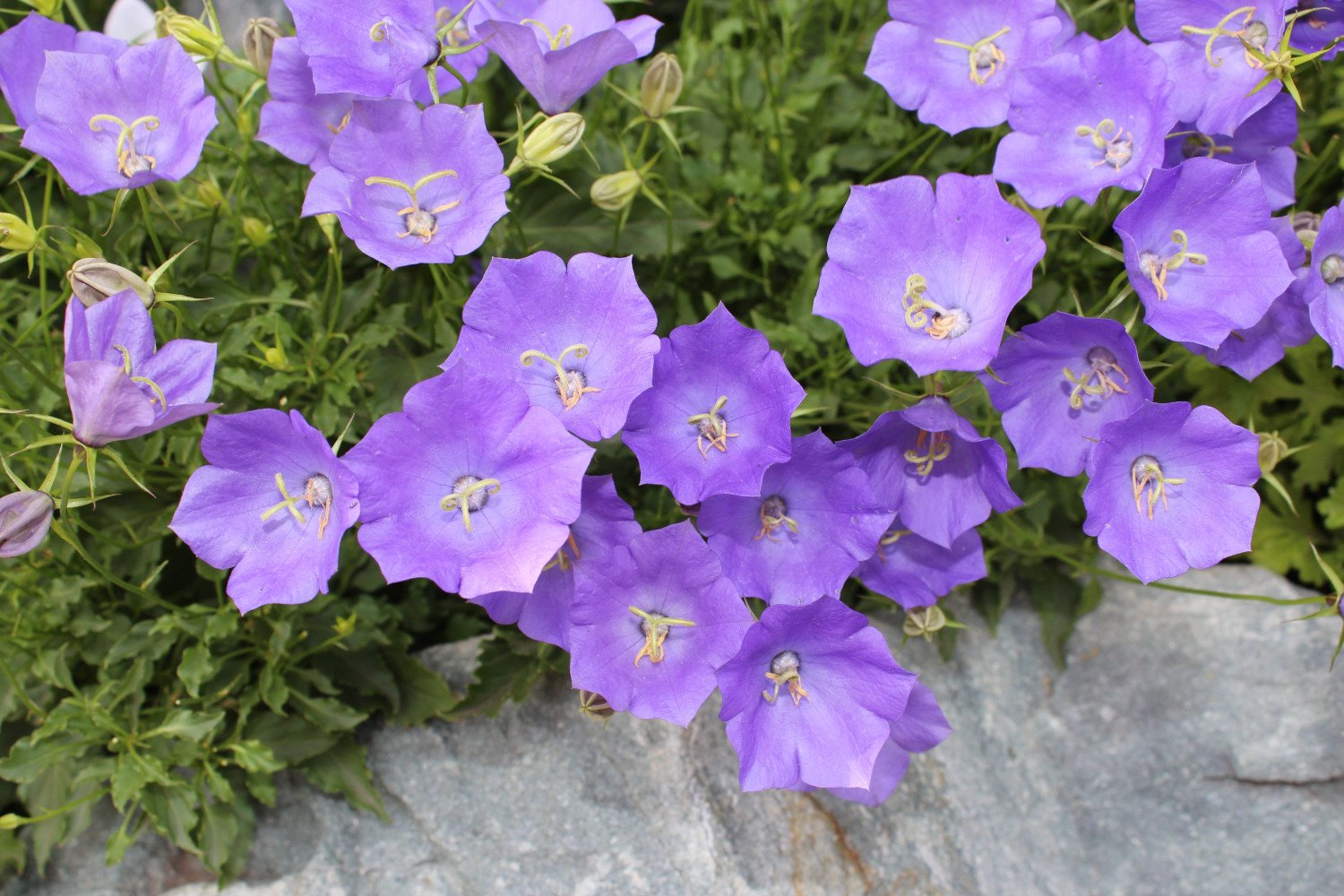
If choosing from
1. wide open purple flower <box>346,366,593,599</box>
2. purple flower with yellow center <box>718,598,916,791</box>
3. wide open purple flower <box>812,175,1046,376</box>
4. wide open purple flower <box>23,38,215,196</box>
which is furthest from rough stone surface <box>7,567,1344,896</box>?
wide open purple flower <box>23,38,215,196</box>

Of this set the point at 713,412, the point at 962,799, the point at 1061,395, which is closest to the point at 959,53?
the point at 1061,395

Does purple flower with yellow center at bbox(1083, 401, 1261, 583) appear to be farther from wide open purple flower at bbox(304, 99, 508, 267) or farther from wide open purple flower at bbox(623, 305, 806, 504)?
wide open purple flower at bbox(304, 99, 508, 267)

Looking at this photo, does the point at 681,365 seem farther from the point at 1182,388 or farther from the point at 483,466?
the point at 1182,388

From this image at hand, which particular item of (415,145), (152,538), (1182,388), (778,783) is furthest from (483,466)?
(1182,388)

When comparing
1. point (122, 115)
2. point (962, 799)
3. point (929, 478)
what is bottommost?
point (962, 799)

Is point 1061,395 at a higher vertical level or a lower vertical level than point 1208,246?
lower

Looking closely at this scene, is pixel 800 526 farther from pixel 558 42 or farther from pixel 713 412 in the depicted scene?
pixel 558 42

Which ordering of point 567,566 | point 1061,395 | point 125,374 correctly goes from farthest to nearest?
Answer: 1. point 1061,395
2. point 567,566
3. point 125,374
